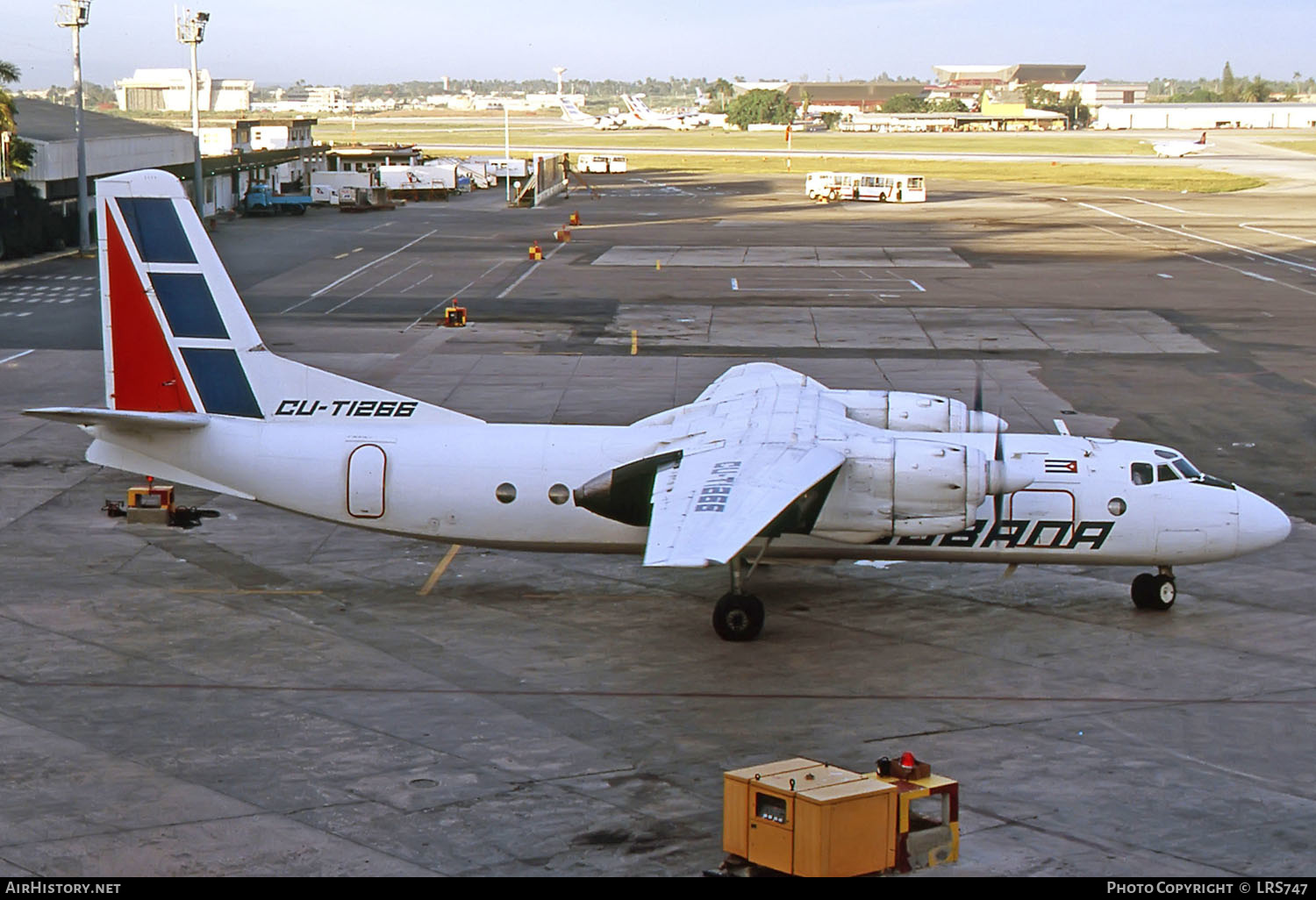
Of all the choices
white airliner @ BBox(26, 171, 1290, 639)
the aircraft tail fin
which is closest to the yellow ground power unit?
white airliner @ BBox(26, 171, 1290, 639)

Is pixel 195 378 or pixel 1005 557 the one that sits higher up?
pixel 195 378

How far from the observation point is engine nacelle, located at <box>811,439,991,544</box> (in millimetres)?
22062

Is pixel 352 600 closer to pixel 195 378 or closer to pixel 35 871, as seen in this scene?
pixel 195 378

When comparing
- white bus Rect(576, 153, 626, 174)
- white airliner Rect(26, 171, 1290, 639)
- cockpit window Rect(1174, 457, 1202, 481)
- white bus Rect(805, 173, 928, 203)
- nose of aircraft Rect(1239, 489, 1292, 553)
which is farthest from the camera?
white bus Rect(576, 153, 626, 174)

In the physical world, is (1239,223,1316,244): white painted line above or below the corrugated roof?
below

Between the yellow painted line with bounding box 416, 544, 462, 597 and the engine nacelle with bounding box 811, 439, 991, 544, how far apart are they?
681 centimetres

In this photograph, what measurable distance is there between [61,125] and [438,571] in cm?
7477

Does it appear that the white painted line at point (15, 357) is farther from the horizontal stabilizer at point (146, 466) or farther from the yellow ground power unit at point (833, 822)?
the yellow ground power unit at point (833, 822)

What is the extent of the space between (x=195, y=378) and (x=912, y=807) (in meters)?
15.5

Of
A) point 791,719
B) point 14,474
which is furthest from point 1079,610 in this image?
point 14,474

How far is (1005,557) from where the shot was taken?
965 inches

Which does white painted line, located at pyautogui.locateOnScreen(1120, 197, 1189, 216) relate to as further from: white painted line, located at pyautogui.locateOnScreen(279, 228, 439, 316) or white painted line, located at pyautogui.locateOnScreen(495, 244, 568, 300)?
white painted line, located at pyautogui.locateOnScreen(279, 228, 439, 316)

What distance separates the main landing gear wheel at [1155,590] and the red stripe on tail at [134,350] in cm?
1674

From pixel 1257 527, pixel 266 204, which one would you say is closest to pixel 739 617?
pixel 1257 527
